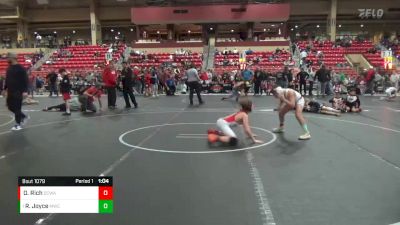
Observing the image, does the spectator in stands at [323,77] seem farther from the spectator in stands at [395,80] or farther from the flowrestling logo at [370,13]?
the flowrestling logo at [370,13]

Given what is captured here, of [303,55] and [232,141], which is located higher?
[303,55]

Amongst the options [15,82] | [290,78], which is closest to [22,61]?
[290,78]

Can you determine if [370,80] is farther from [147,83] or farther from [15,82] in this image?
[15,82]

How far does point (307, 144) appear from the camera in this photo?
303 inches

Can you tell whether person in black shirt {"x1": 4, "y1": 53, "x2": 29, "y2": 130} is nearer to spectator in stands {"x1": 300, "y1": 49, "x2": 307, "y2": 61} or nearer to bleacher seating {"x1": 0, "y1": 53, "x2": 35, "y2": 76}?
spectator in stands {"x1": 300, "y1": 49, "x2": 307, "y2": 61}

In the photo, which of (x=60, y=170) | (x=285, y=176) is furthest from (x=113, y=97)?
(x=285, y=176)

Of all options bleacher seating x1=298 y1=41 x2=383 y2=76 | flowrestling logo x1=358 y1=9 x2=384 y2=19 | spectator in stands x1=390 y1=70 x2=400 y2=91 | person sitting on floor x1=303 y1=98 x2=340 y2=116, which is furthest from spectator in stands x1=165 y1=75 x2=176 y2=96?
flowrestling logo x1=358 y1=9 x2=384 y2=19

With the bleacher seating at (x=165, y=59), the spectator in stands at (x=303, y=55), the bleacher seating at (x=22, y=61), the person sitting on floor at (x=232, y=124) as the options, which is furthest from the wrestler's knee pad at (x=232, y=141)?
the bleacher seating at (x=22, y=61)

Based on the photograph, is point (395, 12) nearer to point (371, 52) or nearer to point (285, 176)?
point (371, 52)

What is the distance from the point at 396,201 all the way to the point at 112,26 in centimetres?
4573

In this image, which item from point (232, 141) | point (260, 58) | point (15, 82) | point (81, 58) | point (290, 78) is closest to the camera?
point (232, 141)
